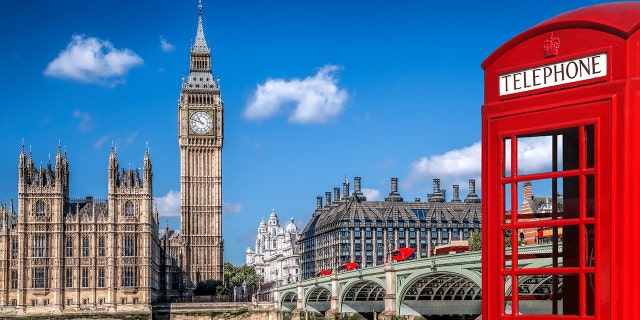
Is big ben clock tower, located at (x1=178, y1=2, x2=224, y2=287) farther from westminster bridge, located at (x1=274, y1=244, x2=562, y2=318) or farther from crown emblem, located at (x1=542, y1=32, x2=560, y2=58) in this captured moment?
crown emblem, located at (x1=542, y1=32, x2=560, y2=58)

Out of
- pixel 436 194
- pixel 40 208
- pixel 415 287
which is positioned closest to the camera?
pixel 415 287

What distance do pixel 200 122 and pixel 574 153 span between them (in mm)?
104916

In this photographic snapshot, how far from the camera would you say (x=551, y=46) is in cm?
918

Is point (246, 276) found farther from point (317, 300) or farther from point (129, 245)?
point (129, 245)

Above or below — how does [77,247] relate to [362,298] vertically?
above

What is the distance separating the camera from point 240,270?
171625mm

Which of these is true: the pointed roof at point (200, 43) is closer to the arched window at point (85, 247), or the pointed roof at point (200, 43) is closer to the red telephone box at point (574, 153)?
the arched window at point (85, 247)

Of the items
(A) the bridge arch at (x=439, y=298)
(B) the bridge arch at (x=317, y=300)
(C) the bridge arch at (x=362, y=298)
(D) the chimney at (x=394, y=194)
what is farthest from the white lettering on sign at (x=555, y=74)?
(D) the chimney at (x=394, y=194)

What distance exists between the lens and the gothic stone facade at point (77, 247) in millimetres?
87750

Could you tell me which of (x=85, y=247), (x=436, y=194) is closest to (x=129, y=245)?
(x=85, y=247)

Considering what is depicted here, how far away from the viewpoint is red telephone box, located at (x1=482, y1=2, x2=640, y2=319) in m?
8.53

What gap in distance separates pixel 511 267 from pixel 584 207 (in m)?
1.02

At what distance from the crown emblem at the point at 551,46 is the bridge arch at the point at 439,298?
49346 millimetres

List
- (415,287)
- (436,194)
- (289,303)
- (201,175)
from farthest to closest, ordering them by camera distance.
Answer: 1. (436,194)
2. (201,175)
3. (289,303)
4. (415,287)
